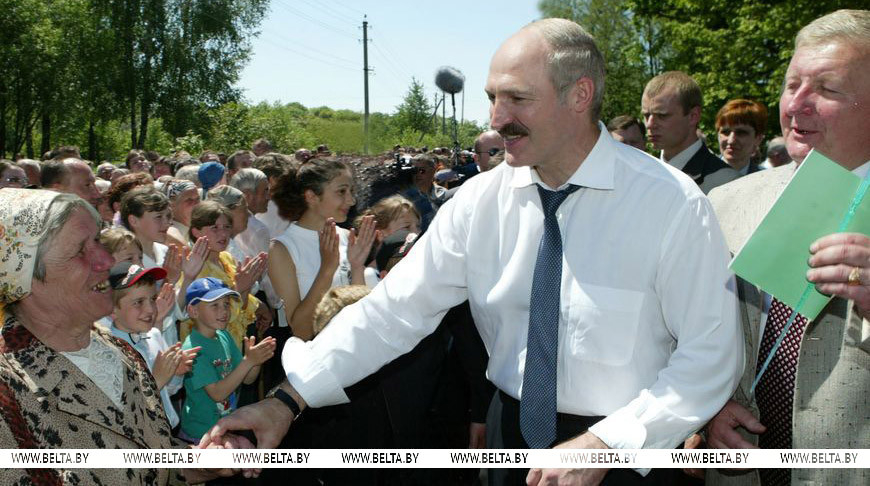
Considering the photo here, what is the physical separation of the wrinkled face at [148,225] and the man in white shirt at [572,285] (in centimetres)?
304

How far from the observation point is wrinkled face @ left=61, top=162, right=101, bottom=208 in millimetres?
6754

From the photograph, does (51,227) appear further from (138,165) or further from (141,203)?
(138,165)

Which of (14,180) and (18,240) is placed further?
(14,180)

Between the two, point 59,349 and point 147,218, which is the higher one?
point 147,218

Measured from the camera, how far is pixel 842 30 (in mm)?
2451

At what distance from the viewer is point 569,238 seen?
2.43 m

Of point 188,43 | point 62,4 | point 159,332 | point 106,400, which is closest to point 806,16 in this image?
point 159,332

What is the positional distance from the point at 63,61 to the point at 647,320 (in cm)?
4415

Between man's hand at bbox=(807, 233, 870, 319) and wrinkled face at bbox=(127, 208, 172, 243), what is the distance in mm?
4334

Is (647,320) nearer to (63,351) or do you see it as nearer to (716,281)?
(716,281)

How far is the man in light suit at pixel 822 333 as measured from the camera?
7.75 ft

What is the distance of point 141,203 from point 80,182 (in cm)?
194

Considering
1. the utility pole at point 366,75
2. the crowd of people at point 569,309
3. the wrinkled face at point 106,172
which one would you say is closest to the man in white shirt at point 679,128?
the crowd of people at point 569,309

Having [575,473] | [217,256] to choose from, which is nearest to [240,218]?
[217,256]
